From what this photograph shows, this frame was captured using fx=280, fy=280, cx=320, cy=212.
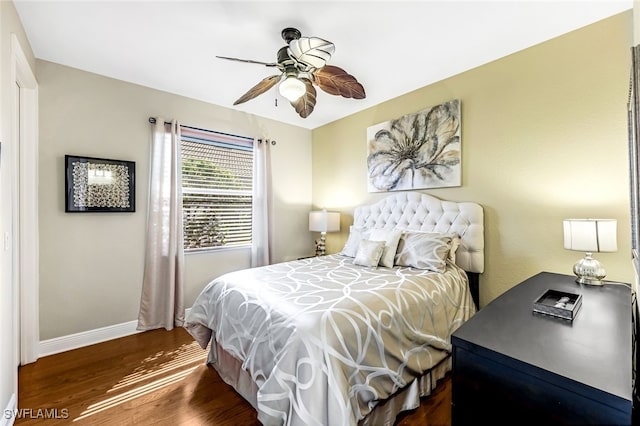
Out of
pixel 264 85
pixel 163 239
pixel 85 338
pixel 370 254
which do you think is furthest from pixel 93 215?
pixel 370 254

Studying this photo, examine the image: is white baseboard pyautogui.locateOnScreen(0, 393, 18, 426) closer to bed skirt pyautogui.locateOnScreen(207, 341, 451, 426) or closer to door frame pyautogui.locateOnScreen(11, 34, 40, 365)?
door frame pyautogui.locateOnScreen(11, 34, 40, 365)

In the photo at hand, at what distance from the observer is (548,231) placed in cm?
225

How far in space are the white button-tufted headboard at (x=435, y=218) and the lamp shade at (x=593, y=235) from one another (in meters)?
0.76

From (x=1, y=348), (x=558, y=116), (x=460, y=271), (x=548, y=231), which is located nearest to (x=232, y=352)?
(x=1, y=348)

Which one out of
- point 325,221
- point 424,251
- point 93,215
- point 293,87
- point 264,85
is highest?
point 264,85

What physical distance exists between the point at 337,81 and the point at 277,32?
0.60 m

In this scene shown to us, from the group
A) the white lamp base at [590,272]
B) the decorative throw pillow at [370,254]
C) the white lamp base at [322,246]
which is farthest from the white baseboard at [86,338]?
the white lamp base at [590,272]

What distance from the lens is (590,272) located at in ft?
5.85

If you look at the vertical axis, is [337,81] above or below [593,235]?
above

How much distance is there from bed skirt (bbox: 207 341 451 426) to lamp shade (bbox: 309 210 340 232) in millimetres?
1998

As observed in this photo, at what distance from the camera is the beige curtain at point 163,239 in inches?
118

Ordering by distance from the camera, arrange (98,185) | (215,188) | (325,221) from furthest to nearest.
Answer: (325,221) < (215,188) < (98,185)

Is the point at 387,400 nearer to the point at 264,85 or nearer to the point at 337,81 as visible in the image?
the point at 337,81

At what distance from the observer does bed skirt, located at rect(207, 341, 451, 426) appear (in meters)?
1.60
